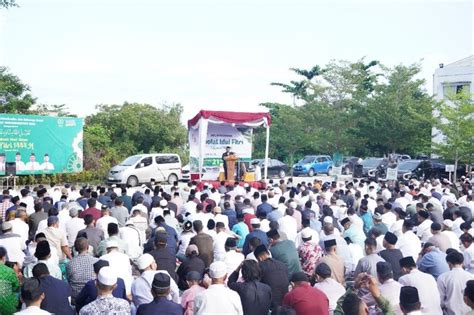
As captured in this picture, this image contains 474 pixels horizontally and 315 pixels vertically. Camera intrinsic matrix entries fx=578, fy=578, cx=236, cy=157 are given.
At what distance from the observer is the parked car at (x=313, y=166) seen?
3509 cm

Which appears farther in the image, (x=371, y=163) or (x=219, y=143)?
(x=371, y=163)

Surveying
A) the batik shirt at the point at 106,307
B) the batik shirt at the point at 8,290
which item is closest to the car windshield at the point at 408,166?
the batik shirt at the point at 8,290

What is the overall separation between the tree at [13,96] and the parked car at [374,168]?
18559mm

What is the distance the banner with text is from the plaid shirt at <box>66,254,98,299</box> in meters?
16.4

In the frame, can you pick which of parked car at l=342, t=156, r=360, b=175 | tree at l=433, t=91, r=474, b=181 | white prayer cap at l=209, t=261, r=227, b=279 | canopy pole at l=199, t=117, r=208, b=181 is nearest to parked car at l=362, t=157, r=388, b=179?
parked car at l=342, t=156, r=360, b=175

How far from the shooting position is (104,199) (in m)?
13.1

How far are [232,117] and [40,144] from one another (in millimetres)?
9500

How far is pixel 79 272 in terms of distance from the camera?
679 cm

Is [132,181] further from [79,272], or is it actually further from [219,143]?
[79,272]

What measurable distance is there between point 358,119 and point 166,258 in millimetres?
30131

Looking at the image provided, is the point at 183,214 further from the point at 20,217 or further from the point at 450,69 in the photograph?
the point at 450,69

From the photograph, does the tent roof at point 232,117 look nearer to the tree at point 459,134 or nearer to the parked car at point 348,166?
the tree at point 459,134

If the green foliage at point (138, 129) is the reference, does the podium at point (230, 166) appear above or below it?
below

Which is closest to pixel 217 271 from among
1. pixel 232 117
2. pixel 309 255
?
pixel 309 255
